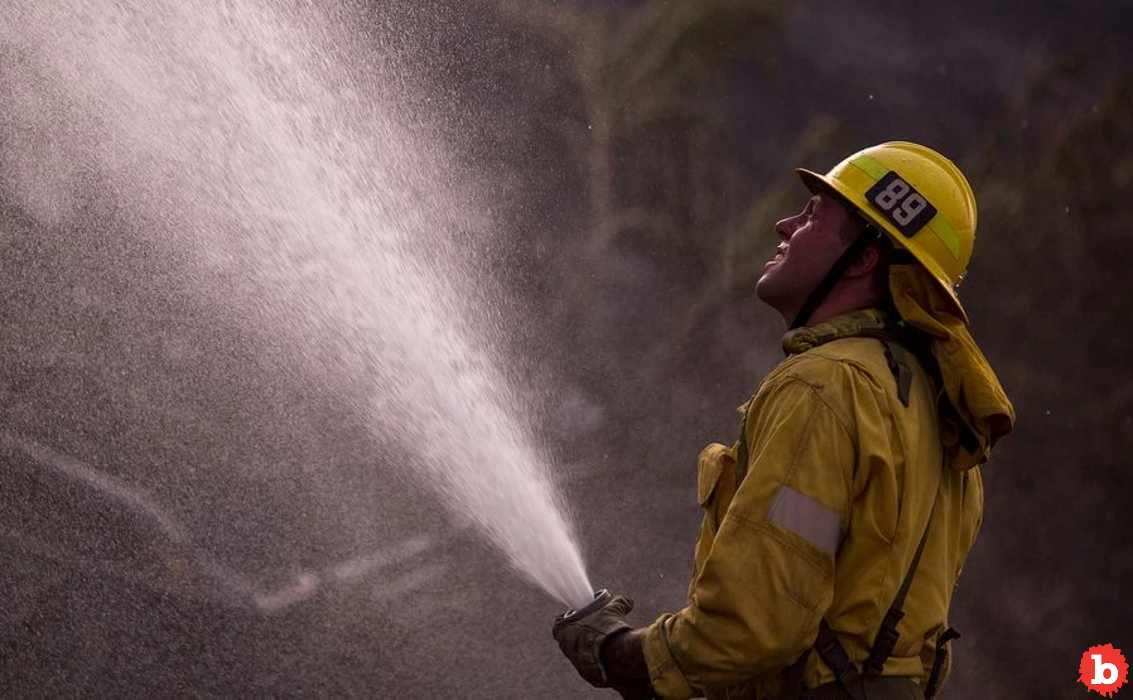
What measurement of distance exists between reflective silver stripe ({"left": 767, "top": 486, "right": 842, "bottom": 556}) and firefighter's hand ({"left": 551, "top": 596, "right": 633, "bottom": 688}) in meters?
0.51

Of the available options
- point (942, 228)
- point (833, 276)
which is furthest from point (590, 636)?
point (942, 228)

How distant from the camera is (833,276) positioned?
2695 millimetres

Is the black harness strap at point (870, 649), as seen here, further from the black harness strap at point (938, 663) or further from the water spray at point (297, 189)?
the water spray at point (297, 189)

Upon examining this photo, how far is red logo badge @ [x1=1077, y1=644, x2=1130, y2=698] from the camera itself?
247 inches

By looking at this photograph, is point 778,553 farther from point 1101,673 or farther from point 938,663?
point 1101,673

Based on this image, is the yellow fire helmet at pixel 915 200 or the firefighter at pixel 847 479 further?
the yellow fire helmet at pixel 915 200

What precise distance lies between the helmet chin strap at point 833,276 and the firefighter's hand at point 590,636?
77cm

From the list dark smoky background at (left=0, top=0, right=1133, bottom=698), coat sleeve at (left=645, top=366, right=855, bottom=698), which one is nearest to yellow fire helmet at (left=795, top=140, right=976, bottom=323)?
coat sleeve at (left=645, top=366, right=855, bottom=698)

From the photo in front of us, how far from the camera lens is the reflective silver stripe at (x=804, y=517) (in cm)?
229

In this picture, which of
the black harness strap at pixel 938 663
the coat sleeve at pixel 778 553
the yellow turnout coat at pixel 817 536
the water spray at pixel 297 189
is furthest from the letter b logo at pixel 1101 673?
the coat sleeve at pixel 778 553

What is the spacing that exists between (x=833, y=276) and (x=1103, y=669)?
462 centimetres

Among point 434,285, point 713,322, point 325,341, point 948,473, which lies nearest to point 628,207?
point 713,322

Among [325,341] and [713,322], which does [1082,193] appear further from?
[325,341]

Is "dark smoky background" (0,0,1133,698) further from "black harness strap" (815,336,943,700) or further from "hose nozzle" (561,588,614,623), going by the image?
"black harness strap" (815,336,943,700)
